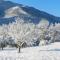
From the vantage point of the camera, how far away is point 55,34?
85.1 m

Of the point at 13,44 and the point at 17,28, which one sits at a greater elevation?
the point at 17,28

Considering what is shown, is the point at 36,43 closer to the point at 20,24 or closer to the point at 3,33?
the point at 3,33

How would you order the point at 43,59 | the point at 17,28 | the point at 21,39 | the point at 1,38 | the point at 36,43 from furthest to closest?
the point at 36,43, the point at 1,38, the point at 17,28, the point at 21,39, the point at 43,59

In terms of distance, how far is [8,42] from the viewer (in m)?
68.8

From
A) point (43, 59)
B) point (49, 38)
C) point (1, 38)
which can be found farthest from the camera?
point (49, 38)

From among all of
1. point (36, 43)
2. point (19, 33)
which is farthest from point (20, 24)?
point (36, 43)

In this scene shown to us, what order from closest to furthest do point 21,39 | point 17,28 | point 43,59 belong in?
1. point 43,59
2. point 21,39
3. point 17,28

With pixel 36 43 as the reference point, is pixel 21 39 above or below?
above

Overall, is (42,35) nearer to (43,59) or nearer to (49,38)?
(49,38)

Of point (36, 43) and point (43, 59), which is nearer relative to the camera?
point (43, 59)

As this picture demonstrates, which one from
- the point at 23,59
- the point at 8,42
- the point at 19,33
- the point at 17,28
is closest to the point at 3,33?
the point at 8,42

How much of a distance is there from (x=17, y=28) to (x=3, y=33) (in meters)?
16.6

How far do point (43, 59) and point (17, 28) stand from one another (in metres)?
20.7

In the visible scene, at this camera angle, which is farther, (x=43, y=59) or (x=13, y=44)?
(x=13, y=44)
